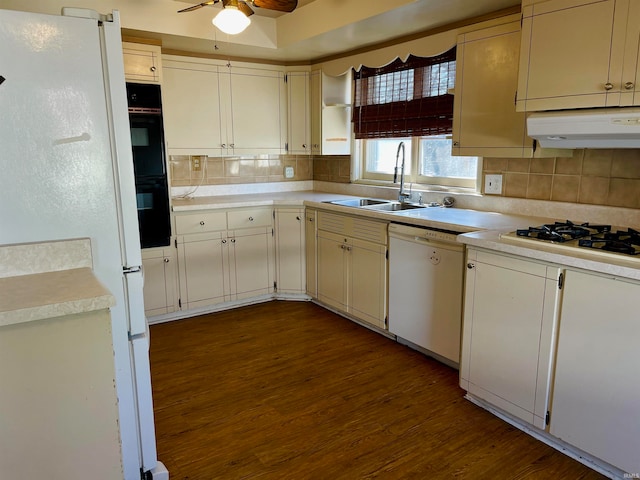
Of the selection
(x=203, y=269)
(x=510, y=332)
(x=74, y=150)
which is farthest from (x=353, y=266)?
(x=74, y=150)

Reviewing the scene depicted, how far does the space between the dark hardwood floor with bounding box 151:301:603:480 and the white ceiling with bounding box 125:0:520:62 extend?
2181mm

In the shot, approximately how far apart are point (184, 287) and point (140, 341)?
2019 millimetres

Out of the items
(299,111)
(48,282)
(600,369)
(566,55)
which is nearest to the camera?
(48,282)

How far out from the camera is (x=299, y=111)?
14.3ft

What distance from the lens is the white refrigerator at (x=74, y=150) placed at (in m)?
1.48

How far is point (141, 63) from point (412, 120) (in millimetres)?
2044

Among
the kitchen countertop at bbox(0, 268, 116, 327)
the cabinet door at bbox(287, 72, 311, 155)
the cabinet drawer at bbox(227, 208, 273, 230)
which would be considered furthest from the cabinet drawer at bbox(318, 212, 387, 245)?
the kitchen countertop at bbox(0, 268, 116, 327)

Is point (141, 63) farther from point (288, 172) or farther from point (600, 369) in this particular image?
point (600, 369)

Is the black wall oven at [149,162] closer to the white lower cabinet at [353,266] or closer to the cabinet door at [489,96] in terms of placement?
the white lower cabinet at [353,266]

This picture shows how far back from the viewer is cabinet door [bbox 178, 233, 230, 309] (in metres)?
3.74

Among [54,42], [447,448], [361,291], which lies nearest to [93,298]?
Answer: [54,42]

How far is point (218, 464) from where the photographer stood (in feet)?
6.86

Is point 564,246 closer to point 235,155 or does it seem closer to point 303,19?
point 303,19

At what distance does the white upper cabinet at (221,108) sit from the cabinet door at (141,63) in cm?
33
